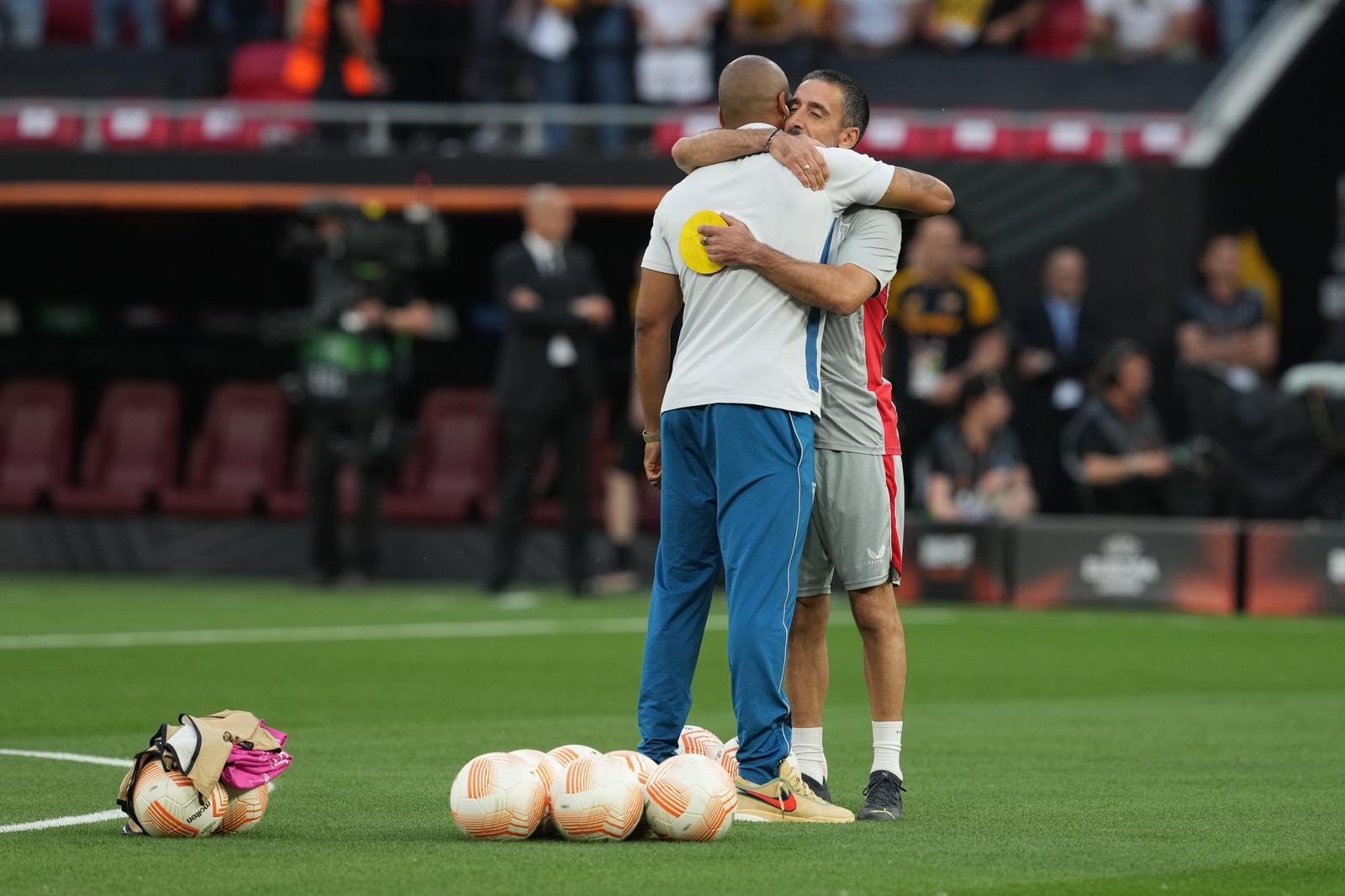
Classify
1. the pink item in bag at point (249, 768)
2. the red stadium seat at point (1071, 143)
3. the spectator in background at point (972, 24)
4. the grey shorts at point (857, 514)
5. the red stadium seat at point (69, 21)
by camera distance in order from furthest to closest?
1. the red stadium seat at point (69, 21)
2. the spectator in background at point (972, 24)
3. the red stadium seat at point (1071, 143)
4. the grey shorts at point (857, 514)
5. the pink item in bag at point (249, 768)

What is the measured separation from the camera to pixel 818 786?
6930mm

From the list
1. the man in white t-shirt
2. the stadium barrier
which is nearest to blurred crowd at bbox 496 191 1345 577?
the stadium barrier

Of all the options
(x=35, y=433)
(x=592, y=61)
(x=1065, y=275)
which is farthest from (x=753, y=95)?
(x=35, y=433)

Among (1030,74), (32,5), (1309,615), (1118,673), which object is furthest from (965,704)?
(32,5)

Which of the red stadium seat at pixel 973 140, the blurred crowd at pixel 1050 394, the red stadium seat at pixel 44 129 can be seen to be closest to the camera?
the blurred crowd at pixel 1050 394

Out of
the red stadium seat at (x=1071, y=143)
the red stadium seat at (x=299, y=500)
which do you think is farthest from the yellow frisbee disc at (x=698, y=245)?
the red stadium seat at (x=299, y=500)

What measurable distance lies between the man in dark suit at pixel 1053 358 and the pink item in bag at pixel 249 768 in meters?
11.6

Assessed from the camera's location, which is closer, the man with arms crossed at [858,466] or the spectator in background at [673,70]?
the man with arms crossed at [858,466]

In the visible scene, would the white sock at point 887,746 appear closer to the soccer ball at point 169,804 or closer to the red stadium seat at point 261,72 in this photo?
the soccer ball at point 169,804

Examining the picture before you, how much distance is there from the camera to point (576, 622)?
46.4ft

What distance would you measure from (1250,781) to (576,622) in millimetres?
6958

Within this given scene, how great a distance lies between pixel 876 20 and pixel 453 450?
549cm

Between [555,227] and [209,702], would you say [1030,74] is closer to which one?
[555,227]

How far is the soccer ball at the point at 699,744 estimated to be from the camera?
6859 millimetres
